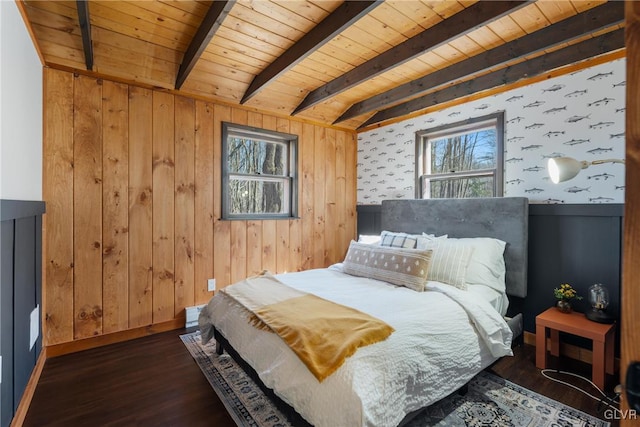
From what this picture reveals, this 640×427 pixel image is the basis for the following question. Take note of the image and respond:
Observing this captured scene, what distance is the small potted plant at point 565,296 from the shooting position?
238cm

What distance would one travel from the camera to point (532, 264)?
2.71 metres

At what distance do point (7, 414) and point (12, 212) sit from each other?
1.02 metres

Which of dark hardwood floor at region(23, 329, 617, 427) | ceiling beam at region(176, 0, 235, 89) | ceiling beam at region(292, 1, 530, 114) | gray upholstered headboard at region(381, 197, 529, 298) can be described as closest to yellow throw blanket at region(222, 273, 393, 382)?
dark hardwood floor at region(23, 329, 617, 427)

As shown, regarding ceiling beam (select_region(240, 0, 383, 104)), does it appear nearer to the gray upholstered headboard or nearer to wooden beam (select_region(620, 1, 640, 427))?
wooden beam (select_region(620, 1, 640, 427))

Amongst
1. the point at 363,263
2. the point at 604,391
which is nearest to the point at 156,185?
the point at 363,263

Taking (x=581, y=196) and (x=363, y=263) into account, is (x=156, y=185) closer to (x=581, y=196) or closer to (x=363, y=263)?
(x=363, y=263)

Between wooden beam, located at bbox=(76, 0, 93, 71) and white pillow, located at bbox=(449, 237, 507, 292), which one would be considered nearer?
wooden beam, located at bbox=(76, 0, 93, 71)

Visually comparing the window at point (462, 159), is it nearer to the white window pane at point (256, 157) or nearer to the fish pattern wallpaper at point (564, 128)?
the fish pattern wallpaper at point (564, 128)

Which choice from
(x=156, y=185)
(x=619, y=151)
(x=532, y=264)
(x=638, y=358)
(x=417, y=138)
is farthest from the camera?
(x=417, y=138)

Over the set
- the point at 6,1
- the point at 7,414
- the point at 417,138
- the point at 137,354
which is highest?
the point at 6,1

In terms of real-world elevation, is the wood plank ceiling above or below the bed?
above

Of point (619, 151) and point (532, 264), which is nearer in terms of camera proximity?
point (619, 151)

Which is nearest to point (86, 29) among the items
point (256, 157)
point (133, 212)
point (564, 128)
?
point (133, 212)

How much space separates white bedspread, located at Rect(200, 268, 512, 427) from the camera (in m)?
1.30
